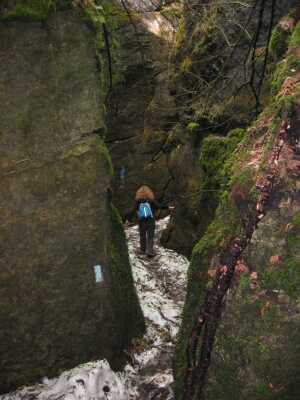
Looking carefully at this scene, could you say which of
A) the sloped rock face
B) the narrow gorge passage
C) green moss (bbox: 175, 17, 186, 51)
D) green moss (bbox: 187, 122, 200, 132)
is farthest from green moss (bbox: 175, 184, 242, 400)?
the sloped rock face

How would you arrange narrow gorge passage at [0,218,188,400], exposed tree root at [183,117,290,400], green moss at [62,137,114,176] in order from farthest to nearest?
1. green moss at [62,137,114,176]
2. narrow gorge passage at [0,218,188,400]
3. exposed tree root at [183,117,290,400]

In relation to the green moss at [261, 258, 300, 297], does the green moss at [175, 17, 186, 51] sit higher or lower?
higher

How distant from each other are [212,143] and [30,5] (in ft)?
13.5

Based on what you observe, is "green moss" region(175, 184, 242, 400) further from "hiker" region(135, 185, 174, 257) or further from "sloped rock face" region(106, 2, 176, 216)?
"sloped rock face" region(106, 2, 176, 216)

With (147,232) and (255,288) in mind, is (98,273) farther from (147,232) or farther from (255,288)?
(147,232)

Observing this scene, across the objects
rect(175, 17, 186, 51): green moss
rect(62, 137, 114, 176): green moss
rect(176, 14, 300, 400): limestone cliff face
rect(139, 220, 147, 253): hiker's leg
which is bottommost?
rect(139, 220, 147, 253): hiker's leg

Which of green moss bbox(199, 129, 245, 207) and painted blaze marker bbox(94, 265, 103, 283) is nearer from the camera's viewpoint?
painted blaze marker bbox(94, 265, 103, 283)

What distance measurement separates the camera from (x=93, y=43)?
15.9ft

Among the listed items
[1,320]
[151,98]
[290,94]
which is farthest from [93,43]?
[151,98]

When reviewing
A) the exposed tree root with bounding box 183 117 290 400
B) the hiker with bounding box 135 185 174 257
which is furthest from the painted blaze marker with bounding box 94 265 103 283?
the hiker with bounding box 135 185 174 257

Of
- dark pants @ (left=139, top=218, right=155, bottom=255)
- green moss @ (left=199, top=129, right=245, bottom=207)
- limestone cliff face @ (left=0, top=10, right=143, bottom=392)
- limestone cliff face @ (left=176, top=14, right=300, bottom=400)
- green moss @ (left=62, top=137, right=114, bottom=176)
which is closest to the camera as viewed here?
limestone cliff face @ (left=176, top=14, right=300, bottom=400)

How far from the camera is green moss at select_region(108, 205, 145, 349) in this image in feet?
18.0

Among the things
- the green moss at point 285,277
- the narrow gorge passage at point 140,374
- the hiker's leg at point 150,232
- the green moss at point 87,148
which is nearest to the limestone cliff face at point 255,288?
the green moss at point 285,277

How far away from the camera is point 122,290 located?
5633mm
